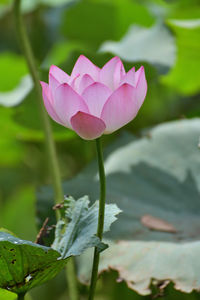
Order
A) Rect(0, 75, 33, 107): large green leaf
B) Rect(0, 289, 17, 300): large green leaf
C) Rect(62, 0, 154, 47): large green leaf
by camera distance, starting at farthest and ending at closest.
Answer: Rect(62, 0, 154, 47): large green leaf < Rect(0, 75, 33, 107): large green leaf < Rect(0, 289, 17, 300): large green leaf

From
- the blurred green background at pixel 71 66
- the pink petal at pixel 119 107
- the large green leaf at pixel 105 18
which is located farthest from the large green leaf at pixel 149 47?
the pink petal at pixel 119 107

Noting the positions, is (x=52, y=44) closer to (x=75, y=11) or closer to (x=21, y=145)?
(x=75, y=11)

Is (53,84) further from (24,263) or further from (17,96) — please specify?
(17,96)

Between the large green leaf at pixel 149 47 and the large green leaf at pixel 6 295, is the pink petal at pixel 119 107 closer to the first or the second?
the large green leaf at pixel 6 295

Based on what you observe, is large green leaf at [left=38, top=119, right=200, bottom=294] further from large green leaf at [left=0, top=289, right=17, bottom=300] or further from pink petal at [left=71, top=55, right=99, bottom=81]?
pink petal at [left=71, top=55, right=99, bottom=81]

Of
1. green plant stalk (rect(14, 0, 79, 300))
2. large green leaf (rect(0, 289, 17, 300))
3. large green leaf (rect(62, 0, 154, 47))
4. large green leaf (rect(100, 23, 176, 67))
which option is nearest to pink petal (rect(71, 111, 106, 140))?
large green leaf (rect(0, 289, 17, 300))

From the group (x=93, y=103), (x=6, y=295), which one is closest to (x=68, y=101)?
(x=93, y=103)
